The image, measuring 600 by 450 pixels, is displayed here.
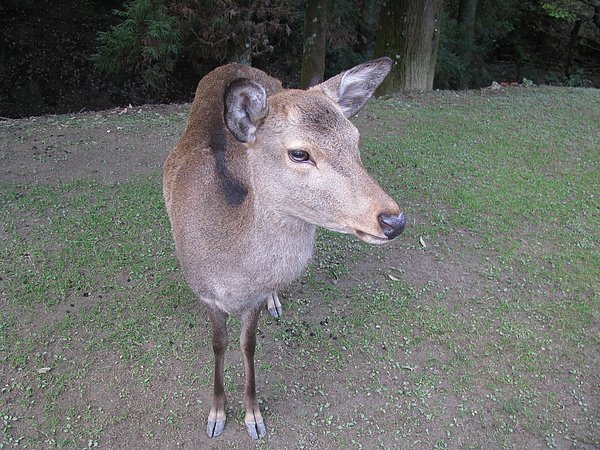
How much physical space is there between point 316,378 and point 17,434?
178cm

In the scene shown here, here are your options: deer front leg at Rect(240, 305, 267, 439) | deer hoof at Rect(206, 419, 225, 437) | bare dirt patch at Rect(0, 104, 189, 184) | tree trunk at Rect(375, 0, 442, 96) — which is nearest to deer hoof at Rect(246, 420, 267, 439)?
deer front leg at Rect(240, 305, 267, 439)

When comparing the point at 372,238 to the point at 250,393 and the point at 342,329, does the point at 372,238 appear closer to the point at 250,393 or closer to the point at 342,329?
the point at 250,393

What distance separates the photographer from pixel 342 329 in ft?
13.6

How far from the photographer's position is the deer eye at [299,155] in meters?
2.42

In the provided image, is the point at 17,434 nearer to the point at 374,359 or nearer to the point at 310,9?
the point at 374,359

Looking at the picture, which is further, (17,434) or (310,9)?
(310,9)

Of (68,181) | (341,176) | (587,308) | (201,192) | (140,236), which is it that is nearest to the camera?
(341,176)

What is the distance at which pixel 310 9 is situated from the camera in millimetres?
9727

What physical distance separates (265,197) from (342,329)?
74.0 inches

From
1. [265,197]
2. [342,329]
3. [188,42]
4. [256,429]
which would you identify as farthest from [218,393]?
[188,42]

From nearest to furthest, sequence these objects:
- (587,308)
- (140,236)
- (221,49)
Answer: (587,308) < (140,236) < (221,49)

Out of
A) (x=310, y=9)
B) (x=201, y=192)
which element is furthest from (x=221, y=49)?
(x=201, y=192)

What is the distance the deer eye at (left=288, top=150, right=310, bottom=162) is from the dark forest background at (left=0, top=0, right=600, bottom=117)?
703cm

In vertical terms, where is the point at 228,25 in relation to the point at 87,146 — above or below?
above
